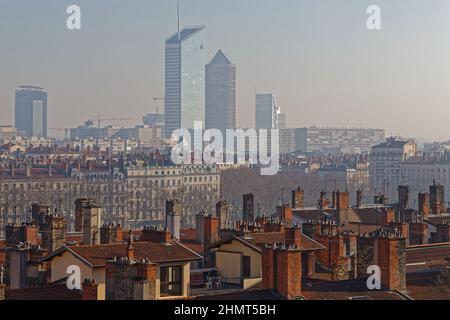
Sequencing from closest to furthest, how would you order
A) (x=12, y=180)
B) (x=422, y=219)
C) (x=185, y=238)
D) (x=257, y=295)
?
1. (x=257, y=295)
2. (x=185, y=238)
3. (x=422, y=219)
4. (x=12, y=180)

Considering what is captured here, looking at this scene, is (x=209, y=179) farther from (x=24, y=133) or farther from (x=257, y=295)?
(x=24, y=133)

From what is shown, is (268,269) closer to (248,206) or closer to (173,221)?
(173,221)

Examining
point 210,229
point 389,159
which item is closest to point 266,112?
point 389,159

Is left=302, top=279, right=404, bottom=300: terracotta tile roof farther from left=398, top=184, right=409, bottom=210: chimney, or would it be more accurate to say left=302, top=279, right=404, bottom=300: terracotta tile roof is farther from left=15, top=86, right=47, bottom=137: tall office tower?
left=15, top=86, right=47, bottom=137: tall office tower

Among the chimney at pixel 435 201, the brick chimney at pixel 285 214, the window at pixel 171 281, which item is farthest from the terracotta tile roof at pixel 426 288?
the chimney at pixel 435 201

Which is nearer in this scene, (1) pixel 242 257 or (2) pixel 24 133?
(1) pixel 242 257
